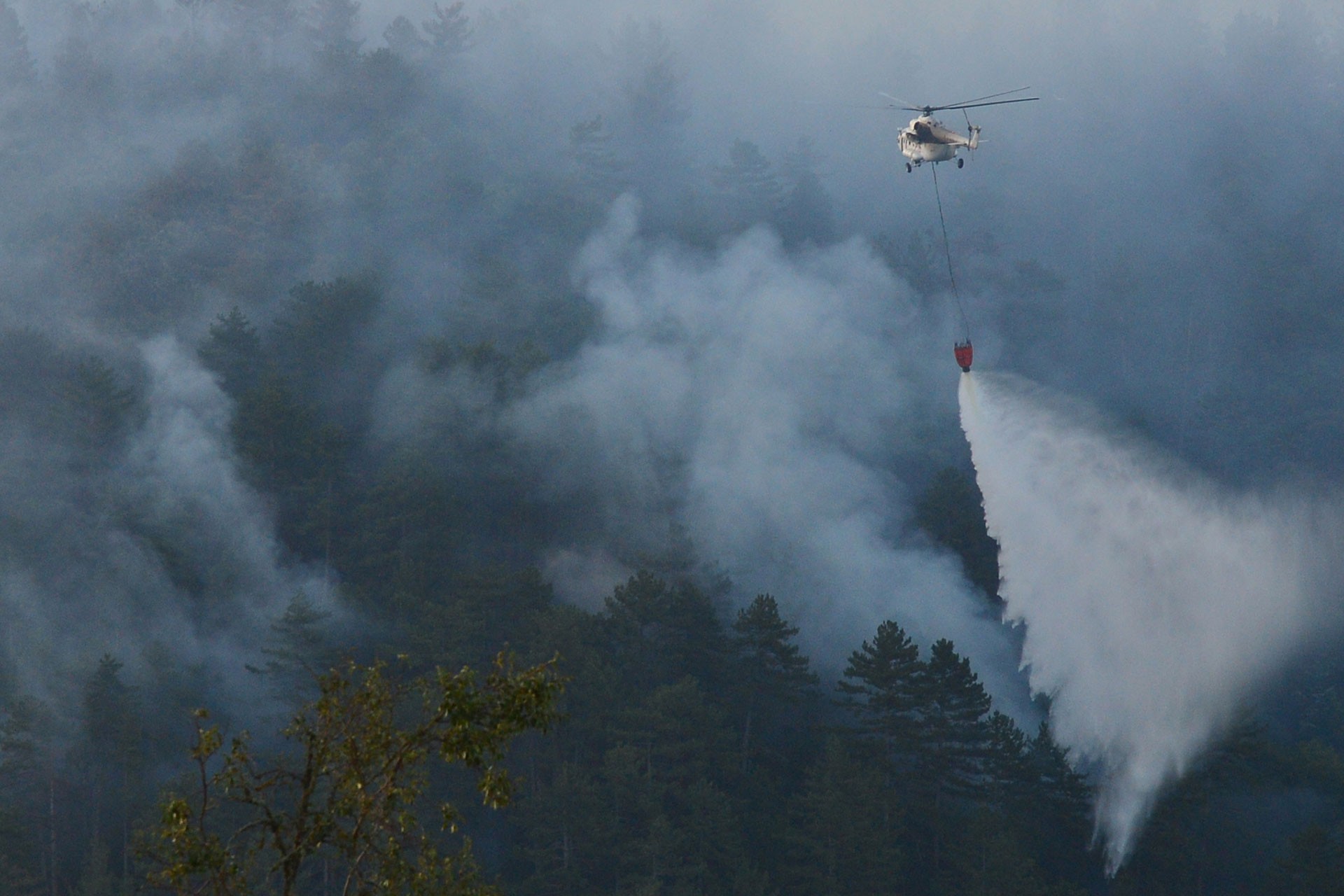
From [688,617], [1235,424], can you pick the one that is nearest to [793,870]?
[688,617]

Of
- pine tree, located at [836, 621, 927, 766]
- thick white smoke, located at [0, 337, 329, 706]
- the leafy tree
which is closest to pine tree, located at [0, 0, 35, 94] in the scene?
thick white smoke, located at [0, 337, 329, 706]

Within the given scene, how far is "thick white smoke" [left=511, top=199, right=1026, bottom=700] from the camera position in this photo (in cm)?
6750

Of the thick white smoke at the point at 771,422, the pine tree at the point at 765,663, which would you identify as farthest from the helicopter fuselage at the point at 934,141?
the thick white smoke at the point at 771,422

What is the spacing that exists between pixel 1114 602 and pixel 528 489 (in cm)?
2692

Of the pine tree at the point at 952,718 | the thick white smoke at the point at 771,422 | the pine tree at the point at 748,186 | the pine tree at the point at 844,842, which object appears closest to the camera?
the pine tree at the point at 844,842

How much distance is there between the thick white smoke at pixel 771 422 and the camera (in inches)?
2657

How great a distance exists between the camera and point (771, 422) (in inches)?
3159

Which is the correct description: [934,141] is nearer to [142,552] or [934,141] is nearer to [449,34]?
[142,552]

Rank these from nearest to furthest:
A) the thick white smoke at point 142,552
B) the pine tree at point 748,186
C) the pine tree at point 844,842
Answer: the pine tree at point 844,842, the thick white smoke at point 142,552, the pine tree at point 748,186

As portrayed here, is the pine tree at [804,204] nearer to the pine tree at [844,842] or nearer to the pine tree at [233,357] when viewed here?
the pine tree at [233,357]

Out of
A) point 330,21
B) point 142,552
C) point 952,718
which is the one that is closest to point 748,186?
point 330,21

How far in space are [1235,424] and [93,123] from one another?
3174 inches

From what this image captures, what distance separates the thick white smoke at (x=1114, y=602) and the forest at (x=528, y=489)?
7.22 ft

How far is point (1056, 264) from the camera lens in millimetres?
112688
